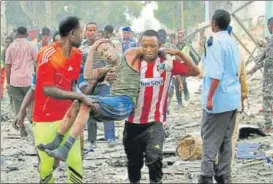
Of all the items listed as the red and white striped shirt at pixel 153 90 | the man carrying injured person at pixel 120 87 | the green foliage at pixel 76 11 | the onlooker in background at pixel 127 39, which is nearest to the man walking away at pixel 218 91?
the man carrying injured person at pixel 120 87

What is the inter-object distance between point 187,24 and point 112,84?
5377 cm

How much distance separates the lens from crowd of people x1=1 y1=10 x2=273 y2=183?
667cm

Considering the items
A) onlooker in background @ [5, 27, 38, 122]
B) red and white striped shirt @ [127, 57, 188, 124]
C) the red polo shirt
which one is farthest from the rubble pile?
the red polo shirt

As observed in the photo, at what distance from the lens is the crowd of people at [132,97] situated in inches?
263

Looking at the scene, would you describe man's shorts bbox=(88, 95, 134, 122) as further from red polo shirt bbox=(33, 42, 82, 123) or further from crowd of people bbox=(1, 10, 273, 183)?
red polo shirt bbox=(33, 42, 82, 123)

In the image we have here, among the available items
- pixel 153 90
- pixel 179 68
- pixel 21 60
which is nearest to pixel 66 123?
pixel 153 90

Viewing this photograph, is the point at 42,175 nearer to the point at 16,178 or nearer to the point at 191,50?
the point at 16,178

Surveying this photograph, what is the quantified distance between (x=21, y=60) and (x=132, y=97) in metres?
5.73

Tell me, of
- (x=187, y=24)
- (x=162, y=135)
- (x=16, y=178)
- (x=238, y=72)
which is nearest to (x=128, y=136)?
(x=162, y=135)

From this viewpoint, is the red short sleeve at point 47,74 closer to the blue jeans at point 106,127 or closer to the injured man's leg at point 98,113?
the injured man's leg at point 98,113

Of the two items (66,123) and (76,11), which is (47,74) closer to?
(66,123)

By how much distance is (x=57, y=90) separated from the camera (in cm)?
655

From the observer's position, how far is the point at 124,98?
7.25 m

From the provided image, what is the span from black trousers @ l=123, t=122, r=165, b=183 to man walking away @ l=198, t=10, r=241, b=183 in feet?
1.95
